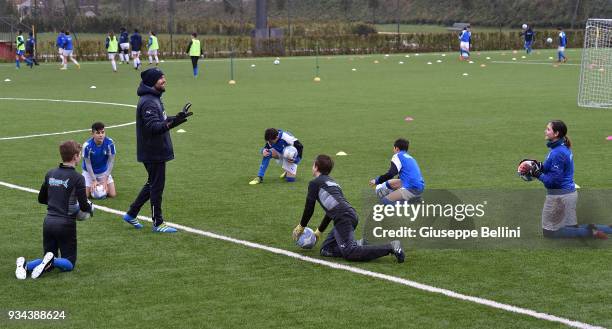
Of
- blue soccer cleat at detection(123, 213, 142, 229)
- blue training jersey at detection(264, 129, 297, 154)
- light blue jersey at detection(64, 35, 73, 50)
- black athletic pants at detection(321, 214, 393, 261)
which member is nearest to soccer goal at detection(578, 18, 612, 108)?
blue training jersey at detection(264, 129, 297, 154)

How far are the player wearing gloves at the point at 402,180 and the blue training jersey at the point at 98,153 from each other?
4634 millimetres

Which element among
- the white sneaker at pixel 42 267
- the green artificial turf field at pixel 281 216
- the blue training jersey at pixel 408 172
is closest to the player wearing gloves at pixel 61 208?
the white sneaker at pixel 42 267

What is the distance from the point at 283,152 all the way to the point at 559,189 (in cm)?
583

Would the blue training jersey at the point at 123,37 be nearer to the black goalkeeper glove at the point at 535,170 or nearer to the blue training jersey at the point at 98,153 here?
the blue training jersey at the point at 98,153

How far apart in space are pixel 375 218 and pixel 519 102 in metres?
21.5

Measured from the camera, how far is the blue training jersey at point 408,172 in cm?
1284

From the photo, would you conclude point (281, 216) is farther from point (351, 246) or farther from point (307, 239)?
point (351, 246)

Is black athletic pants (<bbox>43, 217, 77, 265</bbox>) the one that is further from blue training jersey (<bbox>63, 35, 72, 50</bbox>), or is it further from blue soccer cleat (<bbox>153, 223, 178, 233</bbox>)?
blue training jersey (<bbox>63, 35, 72, 50</bbox>)

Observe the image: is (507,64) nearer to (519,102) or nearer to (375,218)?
(519,102)

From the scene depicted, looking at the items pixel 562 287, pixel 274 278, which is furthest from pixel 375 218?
pixel 562 287

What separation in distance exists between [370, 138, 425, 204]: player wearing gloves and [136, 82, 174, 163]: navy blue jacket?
282 centimetres

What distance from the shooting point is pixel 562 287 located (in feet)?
32.7

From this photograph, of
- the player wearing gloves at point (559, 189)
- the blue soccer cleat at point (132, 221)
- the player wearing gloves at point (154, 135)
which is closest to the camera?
the player wearing gloves at point (559, 189)

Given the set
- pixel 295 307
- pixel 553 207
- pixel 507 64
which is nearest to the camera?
pixel 295 307
